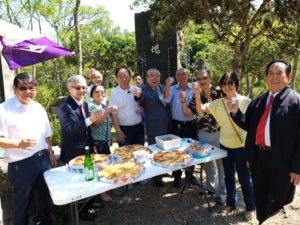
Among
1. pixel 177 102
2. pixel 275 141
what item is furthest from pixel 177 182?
pixel 275 141

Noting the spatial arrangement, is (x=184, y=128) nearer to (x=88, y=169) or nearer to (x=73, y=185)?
(x=88, y=169)

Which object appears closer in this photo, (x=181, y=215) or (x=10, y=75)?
(x=181, y=215)

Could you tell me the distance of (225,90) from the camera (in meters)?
3.38

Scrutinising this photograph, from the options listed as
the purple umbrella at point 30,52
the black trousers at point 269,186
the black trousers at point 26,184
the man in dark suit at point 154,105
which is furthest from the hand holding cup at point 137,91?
the black trousers at point 269,186

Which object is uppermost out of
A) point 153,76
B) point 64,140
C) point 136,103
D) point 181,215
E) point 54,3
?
point 54,3

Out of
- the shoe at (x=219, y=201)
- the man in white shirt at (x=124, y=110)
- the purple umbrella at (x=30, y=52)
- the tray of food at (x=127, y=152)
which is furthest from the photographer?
the man in white shirt at (x=124, y=110)

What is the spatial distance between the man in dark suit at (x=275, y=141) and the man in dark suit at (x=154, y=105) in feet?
5.28

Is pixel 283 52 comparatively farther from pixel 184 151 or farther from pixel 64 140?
pixel 64 140

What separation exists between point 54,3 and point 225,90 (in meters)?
17.3

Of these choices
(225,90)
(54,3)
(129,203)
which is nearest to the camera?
(225,90)

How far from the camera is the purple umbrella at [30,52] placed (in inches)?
163

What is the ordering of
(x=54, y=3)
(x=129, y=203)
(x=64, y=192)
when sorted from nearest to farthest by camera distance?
(x=64, y=192) < (x=129, y=203) < (x=54, y=3)

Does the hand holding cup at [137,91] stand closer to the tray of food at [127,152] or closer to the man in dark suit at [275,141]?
the tray of food at [127,152]

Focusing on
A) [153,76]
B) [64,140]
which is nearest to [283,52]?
[153,76]
